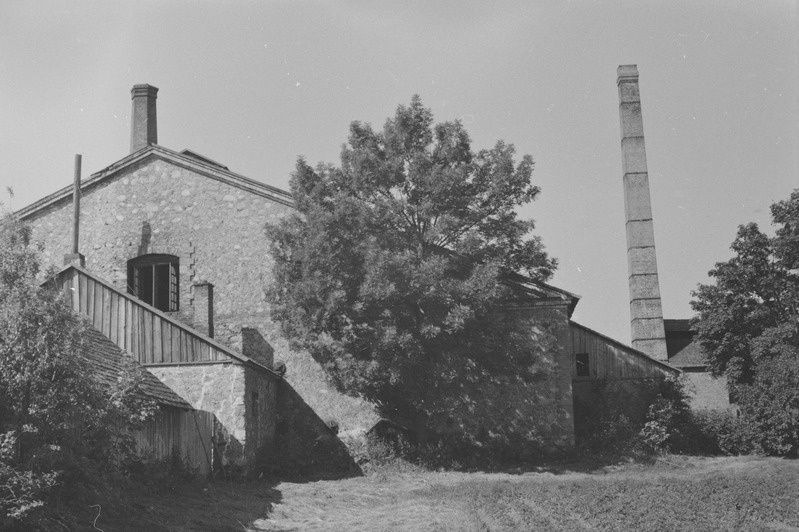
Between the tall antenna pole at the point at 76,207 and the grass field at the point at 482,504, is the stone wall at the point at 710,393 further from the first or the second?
the tall antenna pole at the point at 76,207

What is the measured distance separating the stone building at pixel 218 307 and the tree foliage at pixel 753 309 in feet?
9.62

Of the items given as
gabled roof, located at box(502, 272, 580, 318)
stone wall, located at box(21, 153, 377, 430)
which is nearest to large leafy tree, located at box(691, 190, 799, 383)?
gabled roof, located at box(502, 272, 580, 318)

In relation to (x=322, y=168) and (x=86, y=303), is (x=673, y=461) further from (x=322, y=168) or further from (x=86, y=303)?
(x=86, y=303)

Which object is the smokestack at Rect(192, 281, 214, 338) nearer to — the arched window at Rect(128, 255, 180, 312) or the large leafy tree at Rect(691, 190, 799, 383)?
the arched window at Rect(128, 255, 180, 312)

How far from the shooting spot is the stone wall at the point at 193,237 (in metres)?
26.7

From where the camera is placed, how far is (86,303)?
23.4 meters

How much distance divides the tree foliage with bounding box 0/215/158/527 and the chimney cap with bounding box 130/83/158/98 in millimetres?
18967

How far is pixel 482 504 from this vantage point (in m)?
18.5

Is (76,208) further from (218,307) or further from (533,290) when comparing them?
(533,290)

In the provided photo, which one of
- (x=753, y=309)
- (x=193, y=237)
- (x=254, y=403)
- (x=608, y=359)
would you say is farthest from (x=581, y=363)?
(x=193, y=237)

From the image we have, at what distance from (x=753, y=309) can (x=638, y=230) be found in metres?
11.1

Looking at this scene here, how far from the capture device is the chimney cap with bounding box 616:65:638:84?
44.2 metres

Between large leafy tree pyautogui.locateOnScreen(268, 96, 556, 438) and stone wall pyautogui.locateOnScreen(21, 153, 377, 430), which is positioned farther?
stone wall pyautogui.locateOnScreen(21, 153, 377, 430)

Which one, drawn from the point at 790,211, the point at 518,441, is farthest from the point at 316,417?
the point at 790,211
